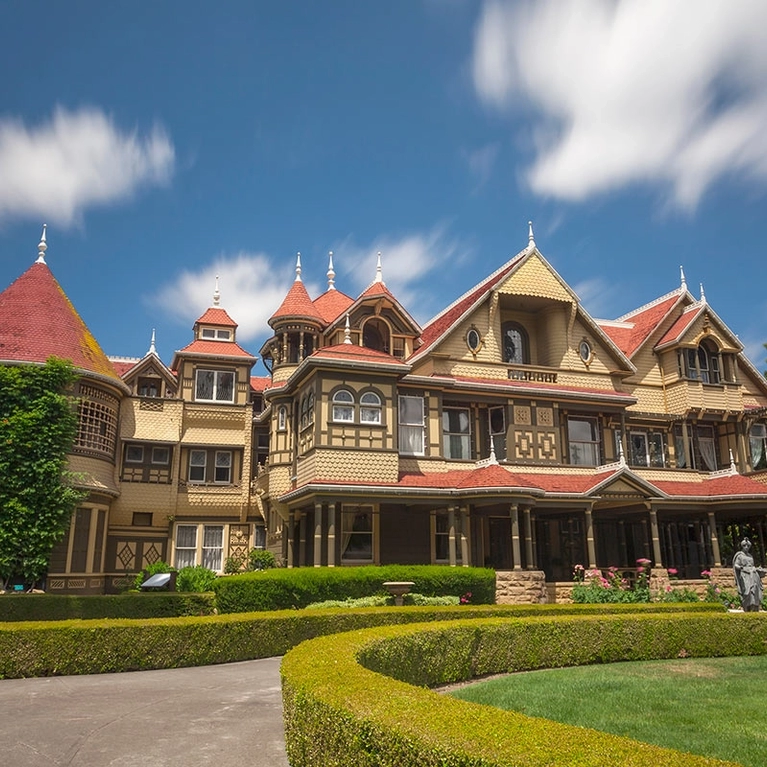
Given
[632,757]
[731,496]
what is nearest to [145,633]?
[632,757]

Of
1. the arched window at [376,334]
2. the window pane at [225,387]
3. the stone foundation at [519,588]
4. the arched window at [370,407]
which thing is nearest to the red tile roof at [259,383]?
the window pane at [225,387]

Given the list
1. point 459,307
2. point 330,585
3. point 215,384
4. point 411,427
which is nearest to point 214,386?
point 215,384

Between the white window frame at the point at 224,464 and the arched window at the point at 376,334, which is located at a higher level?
the arched window at the point at 376,334

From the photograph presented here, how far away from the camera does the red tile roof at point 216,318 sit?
119ft

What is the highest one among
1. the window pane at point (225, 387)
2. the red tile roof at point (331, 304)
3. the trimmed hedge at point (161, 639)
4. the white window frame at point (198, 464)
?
the red tile roof at point (331, 304)

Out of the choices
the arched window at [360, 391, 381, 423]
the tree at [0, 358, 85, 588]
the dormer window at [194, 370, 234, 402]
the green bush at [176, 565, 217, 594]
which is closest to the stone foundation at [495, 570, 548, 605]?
the arched window at [360, 391, 381, 423]

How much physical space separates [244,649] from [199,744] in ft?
22.9

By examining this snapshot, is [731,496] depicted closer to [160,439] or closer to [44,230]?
[160,439]

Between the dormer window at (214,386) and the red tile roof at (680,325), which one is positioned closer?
the red tile roof at (680,325)

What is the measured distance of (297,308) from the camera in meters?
32.9

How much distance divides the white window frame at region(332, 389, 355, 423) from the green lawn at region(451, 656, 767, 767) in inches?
531

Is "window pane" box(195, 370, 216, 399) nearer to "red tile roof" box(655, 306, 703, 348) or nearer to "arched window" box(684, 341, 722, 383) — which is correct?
"red tile roof" box(655, 306, 703, 348)

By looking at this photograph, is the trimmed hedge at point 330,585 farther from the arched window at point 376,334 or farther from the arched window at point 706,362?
the arched window at point 706,362

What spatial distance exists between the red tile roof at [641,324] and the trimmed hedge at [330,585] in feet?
55.1
